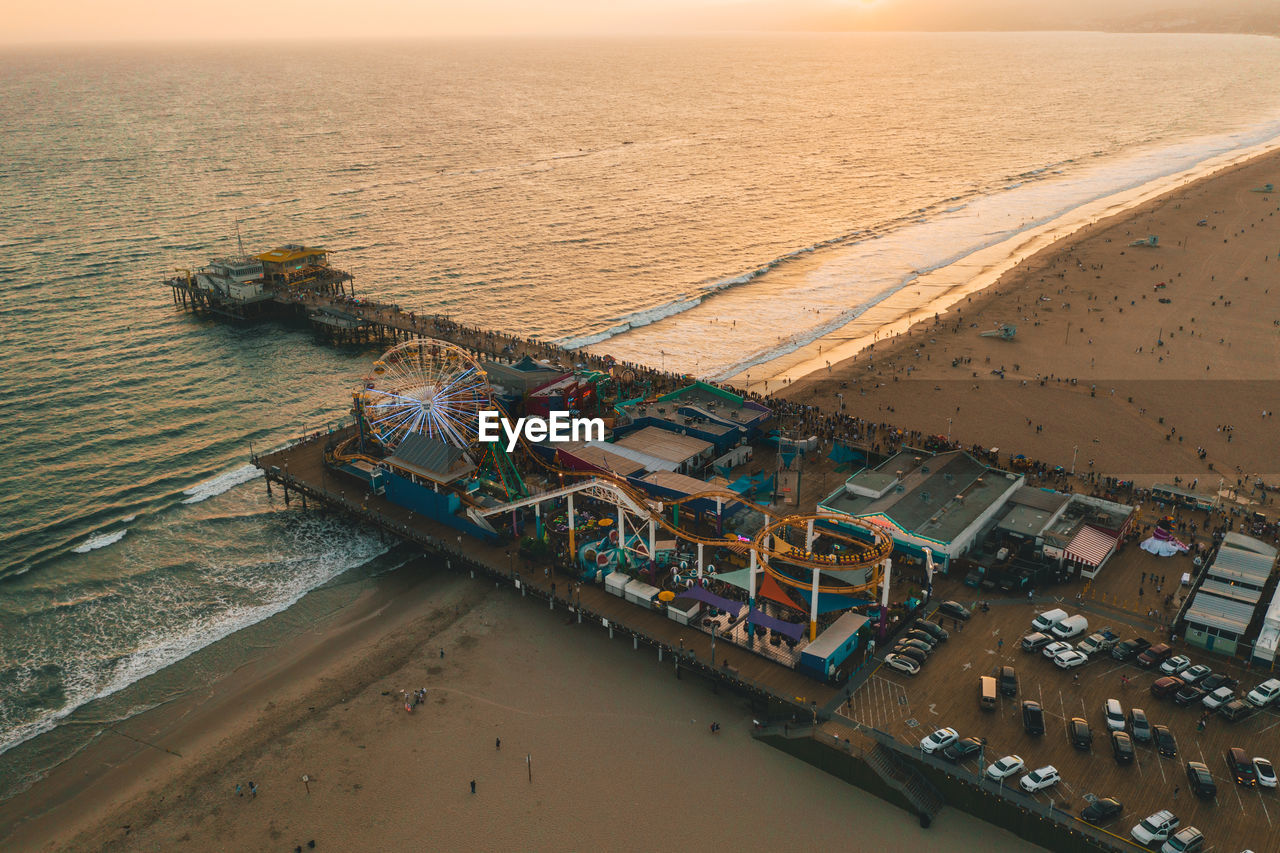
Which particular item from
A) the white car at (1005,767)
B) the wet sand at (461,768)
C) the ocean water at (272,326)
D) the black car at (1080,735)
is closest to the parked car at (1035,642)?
the black car at (1080,735)

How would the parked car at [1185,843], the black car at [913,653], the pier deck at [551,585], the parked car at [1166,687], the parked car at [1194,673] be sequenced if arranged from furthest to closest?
1. the black car at [913,653]
2. the pier deck at [551,585]
3. the parked car at [1194,673]
4. the parked car at [1166,687]
5. the parked car at [1185,843]

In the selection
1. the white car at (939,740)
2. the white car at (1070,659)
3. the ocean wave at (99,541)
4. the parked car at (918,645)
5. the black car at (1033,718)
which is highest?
the white car at (1070,659)

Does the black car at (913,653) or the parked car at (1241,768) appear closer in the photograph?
the parked car at (1241,768)

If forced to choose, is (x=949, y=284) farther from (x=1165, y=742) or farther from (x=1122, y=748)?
(x=1122, y=748)

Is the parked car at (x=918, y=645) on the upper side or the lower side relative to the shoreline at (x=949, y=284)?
lower

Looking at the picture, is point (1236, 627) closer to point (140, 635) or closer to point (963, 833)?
point (963, 833)

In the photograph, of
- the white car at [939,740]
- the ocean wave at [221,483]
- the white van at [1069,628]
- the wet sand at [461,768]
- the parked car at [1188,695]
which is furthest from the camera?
the ocean wave at [221,483]

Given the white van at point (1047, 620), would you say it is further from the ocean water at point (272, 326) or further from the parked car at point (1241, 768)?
the ocean water at point (272, 326)
